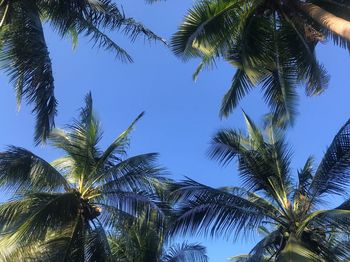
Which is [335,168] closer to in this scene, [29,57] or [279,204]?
[279,204]

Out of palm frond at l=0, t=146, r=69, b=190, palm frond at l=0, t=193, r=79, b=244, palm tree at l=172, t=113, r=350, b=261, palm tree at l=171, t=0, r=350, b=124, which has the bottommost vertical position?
palm frond at l=0, t=193, r=79, b=244

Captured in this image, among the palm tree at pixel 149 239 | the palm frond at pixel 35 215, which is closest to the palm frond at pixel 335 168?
the palm tree at pixel 149 239

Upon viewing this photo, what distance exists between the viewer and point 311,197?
1428 cm

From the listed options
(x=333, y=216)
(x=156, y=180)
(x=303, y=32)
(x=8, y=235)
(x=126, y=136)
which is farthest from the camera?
(x=126, y=136)

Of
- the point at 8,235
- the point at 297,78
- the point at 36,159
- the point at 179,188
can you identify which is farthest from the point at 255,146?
the point at 8,235

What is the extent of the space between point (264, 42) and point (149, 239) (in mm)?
6711

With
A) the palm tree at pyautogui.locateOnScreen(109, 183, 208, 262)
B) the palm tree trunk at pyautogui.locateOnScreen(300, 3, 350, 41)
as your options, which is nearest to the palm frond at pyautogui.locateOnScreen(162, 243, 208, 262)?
the palm tree at pyautogui.locateOnScreen(109, 183, 208, 262)

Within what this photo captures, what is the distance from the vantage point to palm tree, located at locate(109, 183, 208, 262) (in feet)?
45.4

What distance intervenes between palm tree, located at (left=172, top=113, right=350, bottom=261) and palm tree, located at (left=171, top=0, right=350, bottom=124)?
5.56ft

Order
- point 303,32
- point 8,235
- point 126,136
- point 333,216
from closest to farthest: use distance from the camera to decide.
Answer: point 333,216 < point 8,235 < point 303,32 < point 126,136

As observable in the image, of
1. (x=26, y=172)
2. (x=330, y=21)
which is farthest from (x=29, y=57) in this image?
(x=330, y=21)

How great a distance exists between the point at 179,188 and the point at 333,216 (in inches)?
150

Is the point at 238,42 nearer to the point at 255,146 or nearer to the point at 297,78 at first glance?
the point at 297,78

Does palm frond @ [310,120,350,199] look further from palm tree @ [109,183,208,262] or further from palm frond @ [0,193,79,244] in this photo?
palm frond @ [0,193,79,244]
